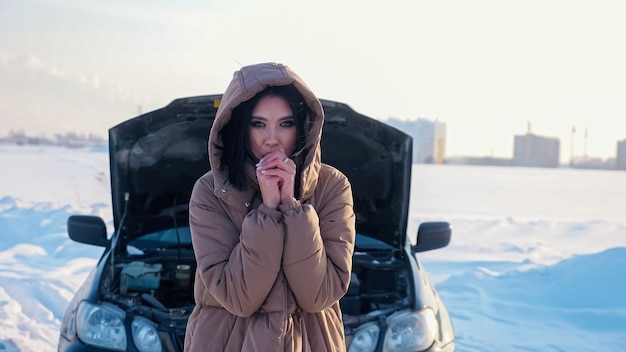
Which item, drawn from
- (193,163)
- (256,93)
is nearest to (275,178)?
(256,93)

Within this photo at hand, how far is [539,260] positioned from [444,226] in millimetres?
6500

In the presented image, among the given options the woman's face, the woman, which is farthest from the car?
the woman's face

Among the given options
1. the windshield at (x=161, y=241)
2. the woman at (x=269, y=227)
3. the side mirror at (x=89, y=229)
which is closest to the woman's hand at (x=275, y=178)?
the woman at (x=269, y=227)

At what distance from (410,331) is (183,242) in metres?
1.76

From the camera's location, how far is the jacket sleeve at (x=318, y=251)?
157cm

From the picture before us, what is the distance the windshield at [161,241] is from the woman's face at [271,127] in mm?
2122

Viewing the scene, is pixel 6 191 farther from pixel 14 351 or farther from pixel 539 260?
pixel 539 260

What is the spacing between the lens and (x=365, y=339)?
2641 millimetres

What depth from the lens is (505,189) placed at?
2302cm

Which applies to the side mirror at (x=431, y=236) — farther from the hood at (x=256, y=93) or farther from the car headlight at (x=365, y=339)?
the hood at (x=256, y=93)

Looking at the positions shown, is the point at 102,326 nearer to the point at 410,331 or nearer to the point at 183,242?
the point at 183,242

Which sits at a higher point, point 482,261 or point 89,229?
point 89,229

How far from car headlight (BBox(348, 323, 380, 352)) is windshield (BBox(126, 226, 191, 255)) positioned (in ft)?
5.00

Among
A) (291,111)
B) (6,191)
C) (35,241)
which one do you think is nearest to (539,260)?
(291,111)
